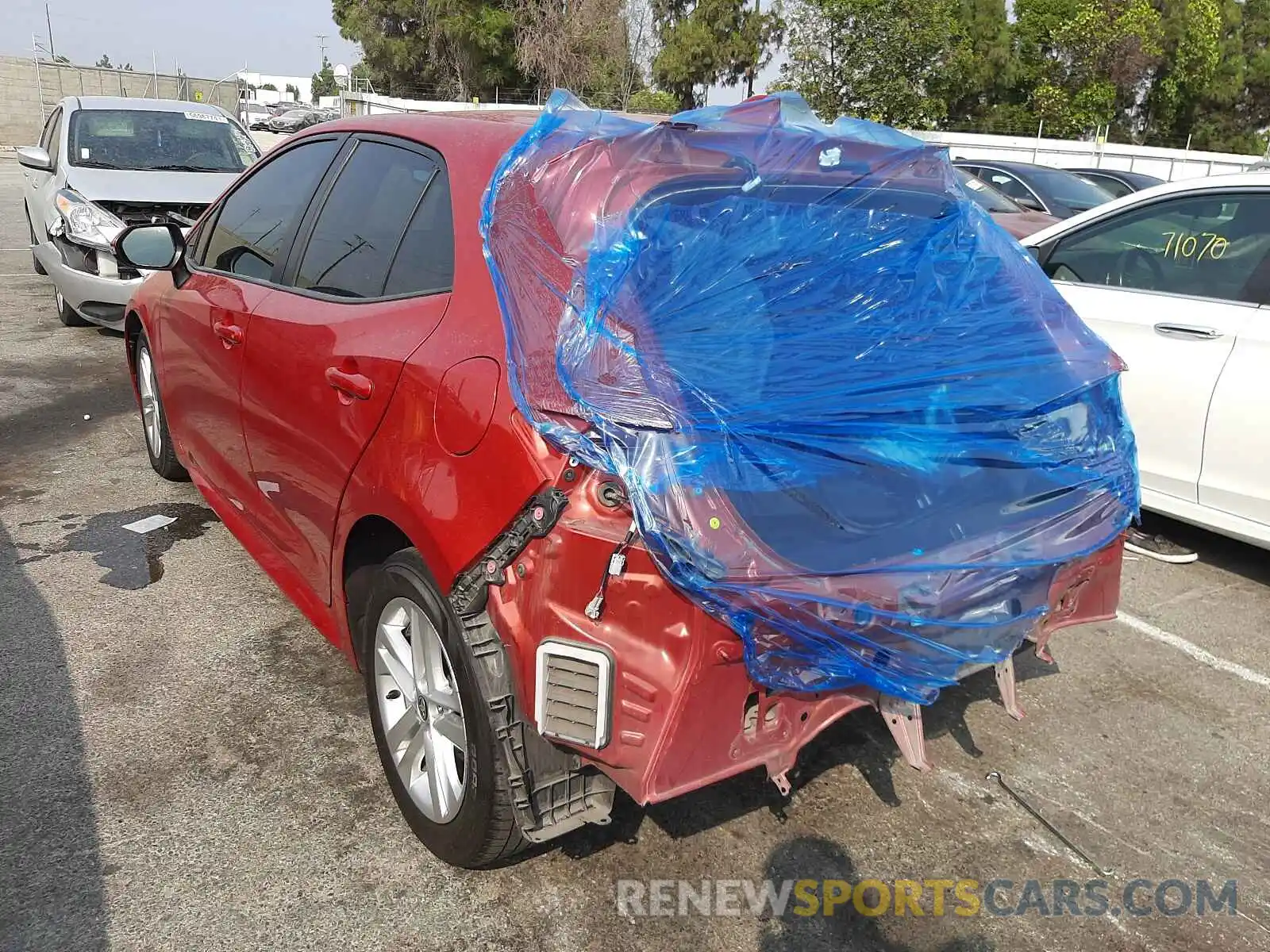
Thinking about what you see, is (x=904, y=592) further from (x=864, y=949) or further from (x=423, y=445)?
(x=423, y=445)

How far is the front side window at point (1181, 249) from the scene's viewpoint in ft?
13.9

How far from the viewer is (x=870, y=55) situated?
35.1 m

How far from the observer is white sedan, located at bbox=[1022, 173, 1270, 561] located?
4.09m

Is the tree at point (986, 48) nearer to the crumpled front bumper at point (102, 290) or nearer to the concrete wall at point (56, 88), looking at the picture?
the concrete wall at point (56, 88)

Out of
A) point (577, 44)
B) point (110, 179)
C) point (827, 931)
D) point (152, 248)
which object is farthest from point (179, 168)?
point (577, 44)

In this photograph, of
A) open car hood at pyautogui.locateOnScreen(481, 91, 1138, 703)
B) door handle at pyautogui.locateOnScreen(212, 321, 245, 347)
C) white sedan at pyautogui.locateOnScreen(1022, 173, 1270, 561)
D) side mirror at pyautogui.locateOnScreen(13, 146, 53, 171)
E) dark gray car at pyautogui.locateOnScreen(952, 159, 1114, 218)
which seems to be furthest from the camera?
dark gray car at pyautogui.locateOnScreen(952, 159, 1114, 218)

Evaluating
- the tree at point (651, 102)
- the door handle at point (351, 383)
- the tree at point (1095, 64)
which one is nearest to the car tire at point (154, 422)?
the door handle at point (351, 383)

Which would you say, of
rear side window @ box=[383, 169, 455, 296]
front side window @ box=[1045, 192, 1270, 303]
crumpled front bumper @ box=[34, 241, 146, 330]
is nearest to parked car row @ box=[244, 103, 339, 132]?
crumpled front bumper @ box=[34, 241, 146, 330]

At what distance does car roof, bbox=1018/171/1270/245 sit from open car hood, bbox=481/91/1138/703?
2495 mm

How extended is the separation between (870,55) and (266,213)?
36.0 m

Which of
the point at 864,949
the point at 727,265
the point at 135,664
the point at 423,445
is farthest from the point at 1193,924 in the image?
the point at 135,664

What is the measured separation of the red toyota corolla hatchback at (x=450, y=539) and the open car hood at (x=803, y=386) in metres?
0.10

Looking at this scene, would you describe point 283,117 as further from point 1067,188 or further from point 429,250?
point 429,250

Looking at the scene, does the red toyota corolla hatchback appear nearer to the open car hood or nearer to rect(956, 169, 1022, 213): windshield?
the open car hood
